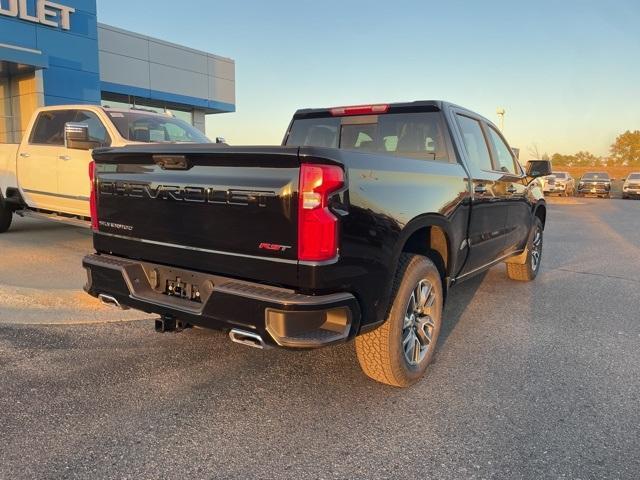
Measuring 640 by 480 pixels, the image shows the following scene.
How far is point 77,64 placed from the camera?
18.1 metres

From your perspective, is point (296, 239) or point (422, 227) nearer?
point (296, 239)

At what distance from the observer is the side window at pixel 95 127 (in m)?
7.29

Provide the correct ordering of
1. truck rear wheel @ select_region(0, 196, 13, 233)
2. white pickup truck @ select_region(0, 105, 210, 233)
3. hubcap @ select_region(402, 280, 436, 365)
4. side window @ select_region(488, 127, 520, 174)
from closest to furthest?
hubcap @ select_region(402, 280, 436, 365) < side window @ select_region(488, 127, 520, 174) < white pickup truck @ select_region(0, 105, 210, 233) < truck rear wheel @ select_region(0, 196, 13, 233)

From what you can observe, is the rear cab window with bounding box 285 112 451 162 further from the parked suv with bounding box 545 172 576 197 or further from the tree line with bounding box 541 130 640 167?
the tree line with bounding box 541 130 640 167

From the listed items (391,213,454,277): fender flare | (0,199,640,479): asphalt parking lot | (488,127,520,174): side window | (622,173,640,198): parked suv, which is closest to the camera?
(0,199,640,479): asphalt parking lot

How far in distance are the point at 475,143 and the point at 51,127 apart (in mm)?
6475

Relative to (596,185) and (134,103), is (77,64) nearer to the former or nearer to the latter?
(134,103)

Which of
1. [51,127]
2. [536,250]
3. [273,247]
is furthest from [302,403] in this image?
[51,127]

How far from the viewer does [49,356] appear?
3885 millimetres

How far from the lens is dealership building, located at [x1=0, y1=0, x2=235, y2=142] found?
16.4m

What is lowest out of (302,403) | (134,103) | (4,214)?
(302,403)

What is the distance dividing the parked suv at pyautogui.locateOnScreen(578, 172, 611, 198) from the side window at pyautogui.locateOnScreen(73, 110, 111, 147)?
32.6 m

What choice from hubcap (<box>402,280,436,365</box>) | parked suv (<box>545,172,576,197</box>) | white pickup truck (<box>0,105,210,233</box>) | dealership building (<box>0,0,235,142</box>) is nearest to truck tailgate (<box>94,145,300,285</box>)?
hubcap (<box>402,280,436,365</box>)

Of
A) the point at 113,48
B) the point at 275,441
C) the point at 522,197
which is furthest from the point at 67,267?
the point at 113,48
